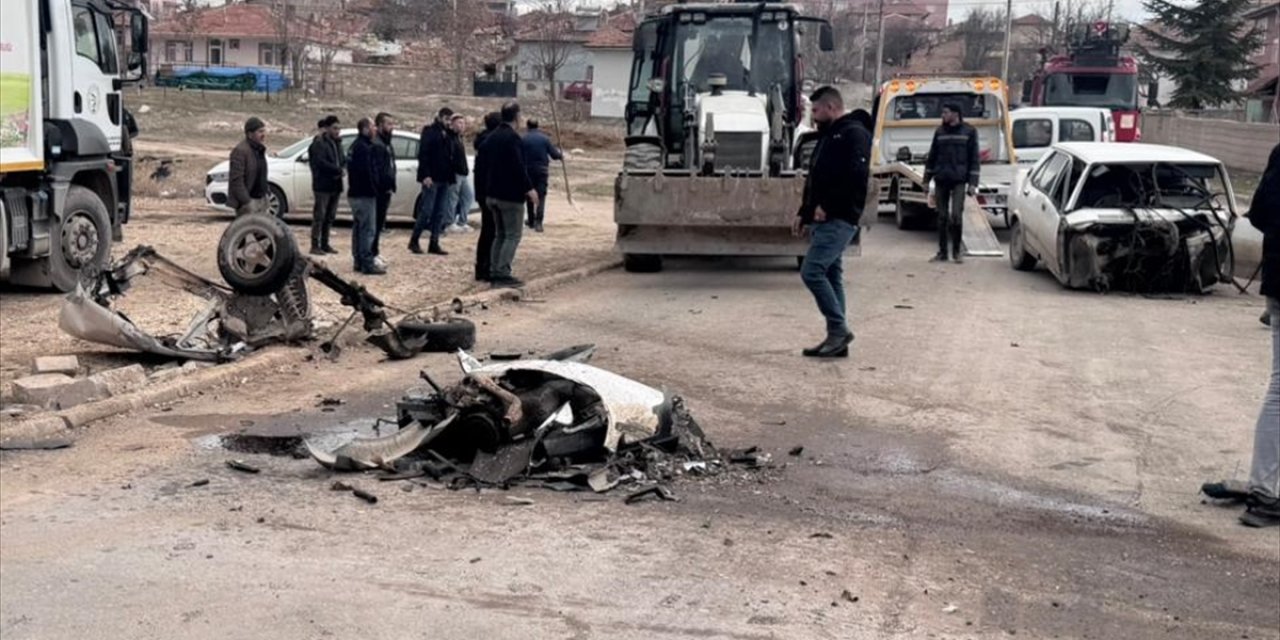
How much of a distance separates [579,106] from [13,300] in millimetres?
52528

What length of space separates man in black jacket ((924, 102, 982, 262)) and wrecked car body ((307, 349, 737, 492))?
10.5m

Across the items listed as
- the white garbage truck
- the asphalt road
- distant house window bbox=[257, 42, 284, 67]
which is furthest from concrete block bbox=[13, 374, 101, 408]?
distant house window bbox=[257, 42, 284, 67]

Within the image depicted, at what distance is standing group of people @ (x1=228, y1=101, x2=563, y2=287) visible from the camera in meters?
13.7

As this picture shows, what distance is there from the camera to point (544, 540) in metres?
6.02

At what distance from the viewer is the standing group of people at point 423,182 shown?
13.7m

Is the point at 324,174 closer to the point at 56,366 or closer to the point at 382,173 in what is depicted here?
the point at 382,173

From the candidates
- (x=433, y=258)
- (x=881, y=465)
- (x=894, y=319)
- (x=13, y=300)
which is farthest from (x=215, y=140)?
(x=881, y=465)

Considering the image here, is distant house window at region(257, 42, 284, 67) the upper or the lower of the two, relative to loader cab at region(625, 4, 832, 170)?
upper

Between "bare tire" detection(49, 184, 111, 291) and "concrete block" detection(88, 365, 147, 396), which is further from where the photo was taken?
"bare tire" detection(49, 184, 111, 291)

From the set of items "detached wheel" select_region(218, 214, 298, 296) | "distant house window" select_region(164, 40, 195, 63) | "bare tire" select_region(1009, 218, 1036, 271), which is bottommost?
"bare tire" select_region(1009, 218, 1036, 271)

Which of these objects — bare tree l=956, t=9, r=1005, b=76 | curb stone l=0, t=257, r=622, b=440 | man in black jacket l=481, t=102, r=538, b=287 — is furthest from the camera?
bare tree l=956, t=9, r=1005, b=76

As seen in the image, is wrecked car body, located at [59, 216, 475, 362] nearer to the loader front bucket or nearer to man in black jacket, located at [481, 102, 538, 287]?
man in black jacket, located at [481, 102, 538, 287]

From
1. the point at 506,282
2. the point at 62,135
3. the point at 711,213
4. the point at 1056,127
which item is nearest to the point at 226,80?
the point at 1056,127

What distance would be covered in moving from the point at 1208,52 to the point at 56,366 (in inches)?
2216
